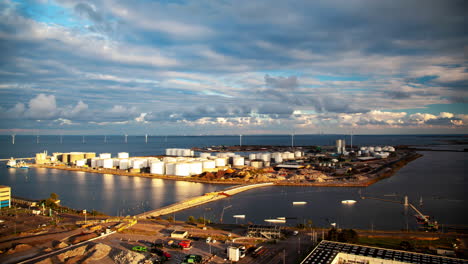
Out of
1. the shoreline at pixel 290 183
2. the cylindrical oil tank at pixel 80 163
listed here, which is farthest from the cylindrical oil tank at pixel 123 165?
the cylindrical oil tank at pixel 80 163

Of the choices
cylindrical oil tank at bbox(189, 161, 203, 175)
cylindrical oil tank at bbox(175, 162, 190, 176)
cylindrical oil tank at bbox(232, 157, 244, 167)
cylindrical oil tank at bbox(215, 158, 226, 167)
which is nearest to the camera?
cylindrical oil tank at bbox(175, 162, 190, 176)

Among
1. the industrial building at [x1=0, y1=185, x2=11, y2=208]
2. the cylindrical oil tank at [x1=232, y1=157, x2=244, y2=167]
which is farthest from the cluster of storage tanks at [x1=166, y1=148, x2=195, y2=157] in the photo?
the industrial building at [x1=0, y1=185, x2=11, y2=208]

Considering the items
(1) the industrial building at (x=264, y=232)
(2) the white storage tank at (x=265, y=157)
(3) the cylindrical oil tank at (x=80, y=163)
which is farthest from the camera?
(2) the white storage tank at (x=265, y=157)

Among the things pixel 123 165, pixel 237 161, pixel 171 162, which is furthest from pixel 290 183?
pixel 123 165

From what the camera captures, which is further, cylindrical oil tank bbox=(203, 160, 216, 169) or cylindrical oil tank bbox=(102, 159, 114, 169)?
cylindrical oil tank bbox=(102, 159, 114, 169)

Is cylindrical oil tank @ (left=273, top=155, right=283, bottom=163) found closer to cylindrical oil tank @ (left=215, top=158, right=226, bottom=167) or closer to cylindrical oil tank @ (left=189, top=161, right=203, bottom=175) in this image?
cylindrical oil tank @ (left=215, top=158, right=226, bottom=167)

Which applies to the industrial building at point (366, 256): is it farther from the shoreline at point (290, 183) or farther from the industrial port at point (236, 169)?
the industrial port at point (236, 169)

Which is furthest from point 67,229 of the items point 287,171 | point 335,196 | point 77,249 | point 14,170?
point 14,170

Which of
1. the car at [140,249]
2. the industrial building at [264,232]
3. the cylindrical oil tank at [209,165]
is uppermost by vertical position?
the cylindrical oil tank at [209,165]
